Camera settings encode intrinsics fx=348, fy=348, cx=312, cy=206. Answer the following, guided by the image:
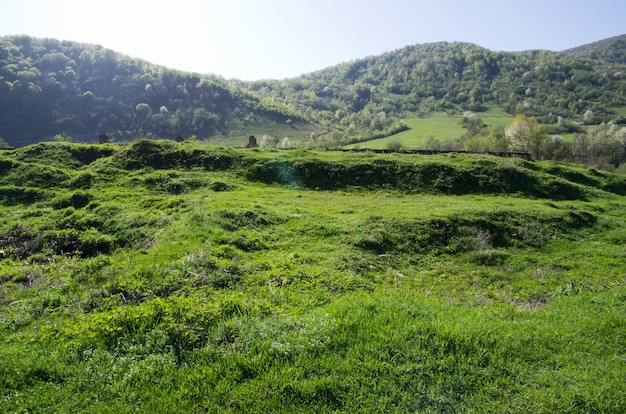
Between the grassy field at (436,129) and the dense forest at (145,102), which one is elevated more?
the dense forest at (145,102)

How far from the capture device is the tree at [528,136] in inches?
2287

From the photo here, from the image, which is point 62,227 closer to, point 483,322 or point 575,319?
point 483,322

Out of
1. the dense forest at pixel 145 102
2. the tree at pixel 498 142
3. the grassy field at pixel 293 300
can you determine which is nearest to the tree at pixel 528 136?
the tree at pixel 498 142

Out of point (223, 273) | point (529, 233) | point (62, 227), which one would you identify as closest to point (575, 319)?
point (223, 273)

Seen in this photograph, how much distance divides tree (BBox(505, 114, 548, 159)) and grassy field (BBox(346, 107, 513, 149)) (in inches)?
1788

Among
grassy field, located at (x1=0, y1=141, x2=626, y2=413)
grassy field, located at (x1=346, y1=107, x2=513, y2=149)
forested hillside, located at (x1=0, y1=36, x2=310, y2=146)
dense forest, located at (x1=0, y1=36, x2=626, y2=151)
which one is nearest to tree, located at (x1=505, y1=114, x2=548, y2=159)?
grassy field, located at (x1=0, y1=141, x2=626, y2=413)

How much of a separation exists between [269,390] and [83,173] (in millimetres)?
25899

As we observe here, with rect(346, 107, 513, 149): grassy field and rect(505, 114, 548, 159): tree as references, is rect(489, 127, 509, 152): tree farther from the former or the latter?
rect(346, 107, 513, 149): grassy field

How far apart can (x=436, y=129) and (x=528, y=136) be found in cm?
8769

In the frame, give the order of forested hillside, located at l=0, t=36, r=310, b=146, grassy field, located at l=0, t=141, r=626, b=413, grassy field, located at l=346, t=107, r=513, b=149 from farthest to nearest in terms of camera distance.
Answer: forested hillside, located at l=0, t=36, r=310, b=146, grassy field, located at l=346, t=107, r=513, b=149, grassy field, located at l=0, t=141, r=626, b=413

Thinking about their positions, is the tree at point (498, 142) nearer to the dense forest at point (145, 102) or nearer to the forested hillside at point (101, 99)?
the dense forest at point (145, 102)

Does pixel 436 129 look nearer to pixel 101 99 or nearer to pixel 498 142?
pixel 498 142

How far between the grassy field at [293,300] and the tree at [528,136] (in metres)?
36.9

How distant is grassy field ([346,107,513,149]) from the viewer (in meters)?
116
